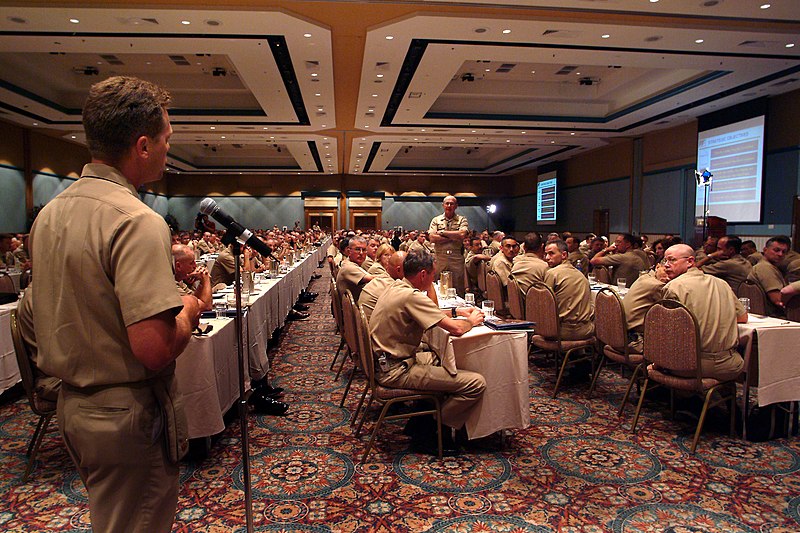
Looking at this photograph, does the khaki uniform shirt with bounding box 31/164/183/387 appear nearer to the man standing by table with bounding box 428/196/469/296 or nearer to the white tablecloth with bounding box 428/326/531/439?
the white tablecloth with bounding box 428/326/531/439

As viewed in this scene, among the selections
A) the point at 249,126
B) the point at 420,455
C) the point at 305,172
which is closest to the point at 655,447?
the point at 420,455

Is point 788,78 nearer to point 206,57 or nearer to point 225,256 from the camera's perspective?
point 225,256

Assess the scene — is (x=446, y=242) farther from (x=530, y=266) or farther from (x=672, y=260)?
(x=672, y=260)

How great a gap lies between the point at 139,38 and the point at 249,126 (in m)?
6.49

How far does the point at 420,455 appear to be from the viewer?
360 centimetres

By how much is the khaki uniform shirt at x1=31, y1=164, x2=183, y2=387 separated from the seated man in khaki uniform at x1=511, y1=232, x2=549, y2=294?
4405 millimetres

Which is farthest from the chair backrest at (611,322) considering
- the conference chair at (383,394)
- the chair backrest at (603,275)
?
the chair backrest at (603,275)

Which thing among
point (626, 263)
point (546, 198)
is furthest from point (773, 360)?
point (546, 198)

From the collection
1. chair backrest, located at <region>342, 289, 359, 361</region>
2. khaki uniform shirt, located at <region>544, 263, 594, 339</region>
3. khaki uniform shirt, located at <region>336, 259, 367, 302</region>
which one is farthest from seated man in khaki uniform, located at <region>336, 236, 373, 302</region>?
khaki uniform shirt, located at <region>544, 263, 594, 339</region>

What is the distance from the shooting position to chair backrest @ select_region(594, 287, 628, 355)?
427 centimetres

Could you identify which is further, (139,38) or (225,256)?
(139,38)

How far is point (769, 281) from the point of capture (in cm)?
525

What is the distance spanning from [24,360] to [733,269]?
6.72 m

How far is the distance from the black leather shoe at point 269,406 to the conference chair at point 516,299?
2487 millimetres
